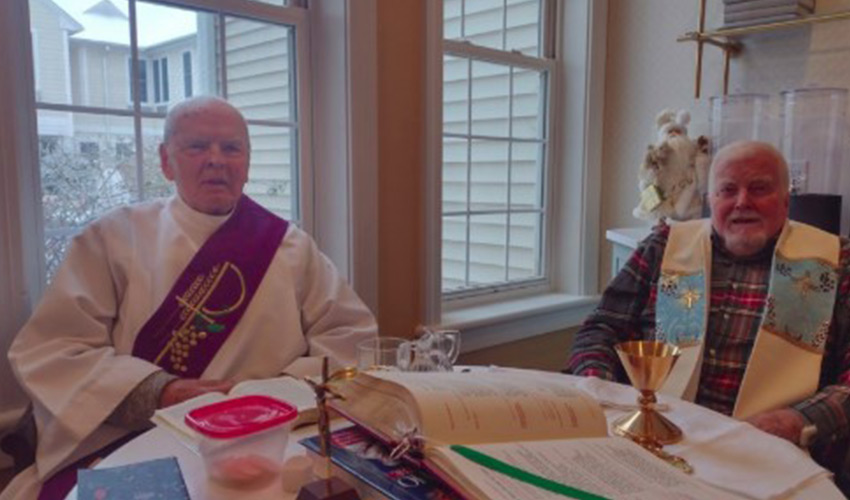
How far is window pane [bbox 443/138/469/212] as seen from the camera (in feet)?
8.52

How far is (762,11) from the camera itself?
2242 millimetres

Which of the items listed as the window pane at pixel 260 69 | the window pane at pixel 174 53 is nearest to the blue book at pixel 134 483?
the window pane at pixel 174 53

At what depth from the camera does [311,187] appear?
221cm

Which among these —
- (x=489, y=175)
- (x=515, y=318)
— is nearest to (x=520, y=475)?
(x=515, y=318)

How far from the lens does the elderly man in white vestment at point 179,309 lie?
4.49 ft

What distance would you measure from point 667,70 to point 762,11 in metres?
0.49

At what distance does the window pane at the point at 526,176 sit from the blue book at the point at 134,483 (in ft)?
7.08

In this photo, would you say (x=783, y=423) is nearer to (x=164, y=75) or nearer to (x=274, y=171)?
(x=274, y=171)

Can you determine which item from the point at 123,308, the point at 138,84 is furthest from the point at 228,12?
the point at 123,308

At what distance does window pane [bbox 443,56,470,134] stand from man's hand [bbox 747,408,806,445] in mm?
1589

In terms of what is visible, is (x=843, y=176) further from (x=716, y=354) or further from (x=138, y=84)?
(x=138, y=84)

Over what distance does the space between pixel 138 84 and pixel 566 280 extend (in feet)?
6.38

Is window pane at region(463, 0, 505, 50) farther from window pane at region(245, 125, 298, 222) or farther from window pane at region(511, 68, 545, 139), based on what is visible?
window pane at region(245, 125, 298, 222)

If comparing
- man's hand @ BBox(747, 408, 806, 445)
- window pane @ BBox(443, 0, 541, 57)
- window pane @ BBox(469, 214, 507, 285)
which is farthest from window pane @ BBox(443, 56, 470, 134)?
man's hand @ BBox(747, 408, 806, 445)
